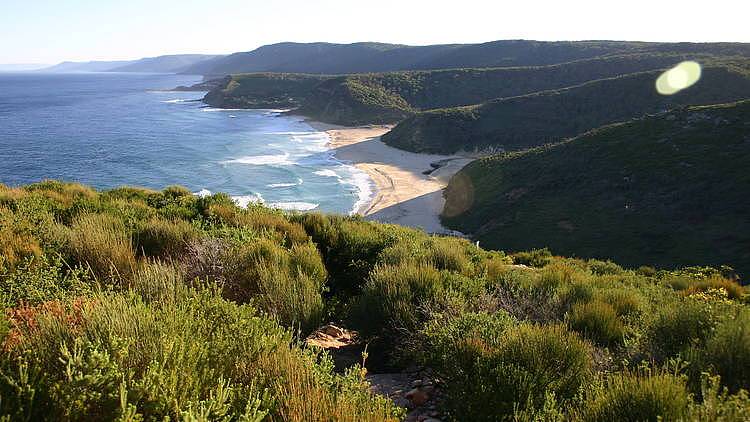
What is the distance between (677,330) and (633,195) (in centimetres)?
2922

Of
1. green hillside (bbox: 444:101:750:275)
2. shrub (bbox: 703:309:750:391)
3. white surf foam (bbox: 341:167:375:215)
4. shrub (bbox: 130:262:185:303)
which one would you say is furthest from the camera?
white surf foam (bbox: 341:167:375:215)

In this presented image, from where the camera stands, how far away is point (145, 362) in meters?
2.38

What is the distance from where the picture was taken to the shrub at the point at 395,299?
4.76 m

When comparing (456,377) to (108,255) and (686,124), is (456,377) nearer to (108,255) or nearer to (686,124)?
(108,255)

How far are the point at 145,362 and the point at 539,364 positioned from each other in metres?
2.58

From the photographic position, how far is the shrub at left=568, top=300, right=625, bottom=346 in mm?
4691

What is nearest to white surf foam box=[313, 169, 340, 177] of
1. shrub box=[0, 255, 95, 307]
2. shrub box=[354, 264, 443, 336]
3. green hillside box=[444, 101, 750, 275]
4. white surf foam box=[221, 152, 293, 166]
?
white surf foam box=[221, 152, 293, 166]

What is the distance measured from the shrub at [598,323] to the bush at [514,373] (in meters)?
1.13

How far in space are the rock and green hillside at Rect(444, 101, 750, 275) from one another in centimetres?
2302

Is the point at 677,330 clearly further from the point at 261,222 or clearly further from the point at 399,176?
the point at 399,176

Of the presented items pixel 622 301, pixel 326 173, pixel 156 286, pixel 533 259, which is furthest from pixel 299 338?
pixel 326 173

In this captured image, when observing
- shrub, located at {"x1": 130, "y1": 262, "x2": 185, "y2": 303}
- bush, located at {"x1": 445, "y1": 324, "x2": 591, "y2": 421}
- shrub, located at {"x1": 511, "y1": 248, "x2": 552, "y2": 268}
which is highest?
shrub, located at {"x1": 130, "y1": 262, "x2": 185, "y2": 303}

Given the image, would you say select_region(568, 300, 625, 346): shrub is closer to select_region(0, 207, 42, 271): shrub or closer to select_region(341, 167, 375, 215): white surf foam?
select_region(0, 207, 42, 271): shrub

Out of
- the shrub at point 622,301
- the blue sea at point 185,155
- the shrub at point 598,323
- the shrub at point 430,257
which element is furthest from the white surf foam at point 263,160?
the shrub at point 598,323
